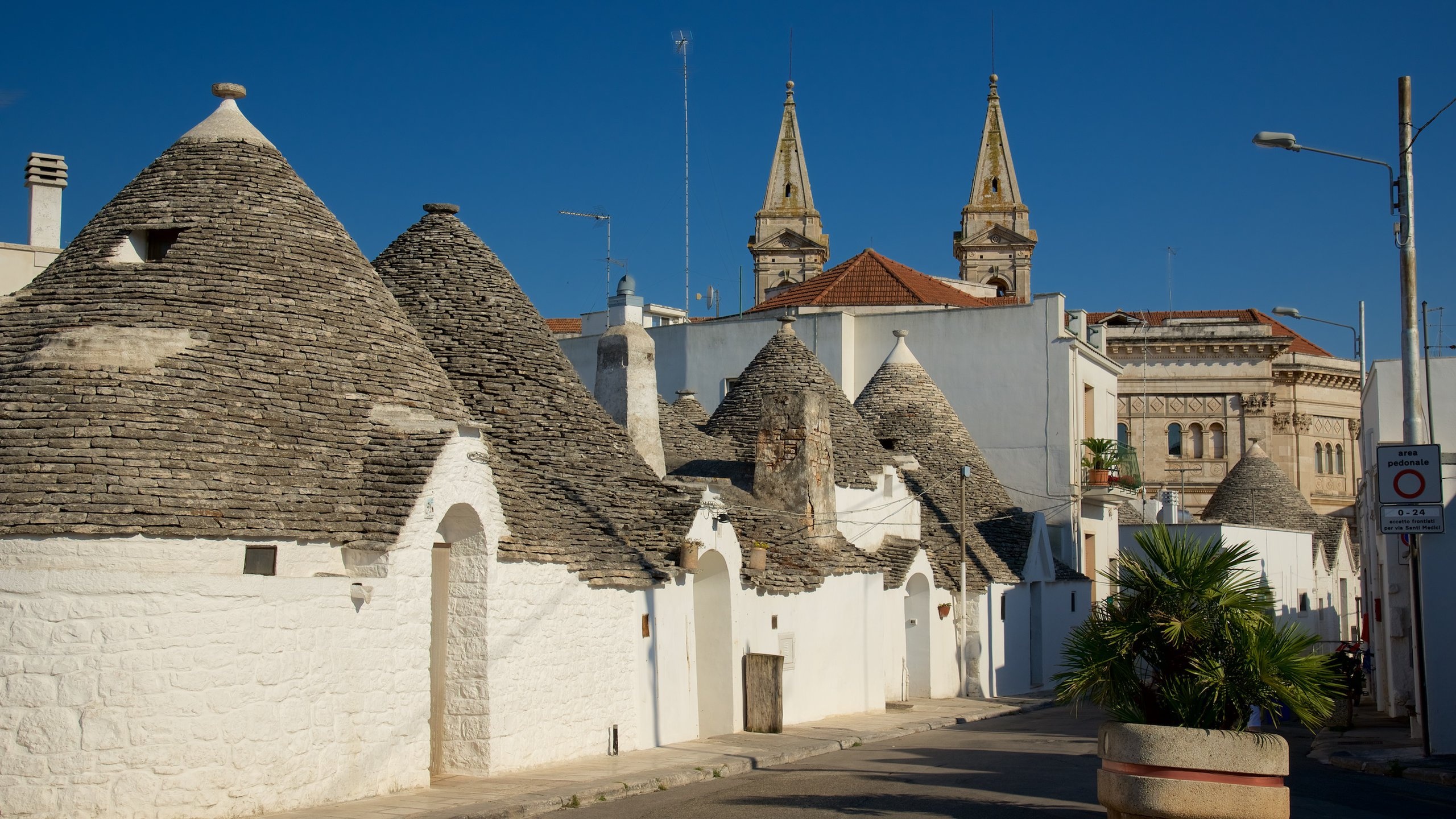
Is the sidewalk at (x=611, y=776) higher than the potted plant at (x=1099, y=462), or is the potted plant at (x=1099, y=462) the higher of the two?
the potted plant at (x=1099, y=462)

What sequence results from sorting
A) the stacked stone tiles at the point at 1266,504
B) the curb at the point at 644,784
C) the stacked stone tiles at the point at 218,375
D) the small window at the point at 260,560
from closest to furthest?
the stacked stone tiles at the point at 218,375 → the curb at the point at 644,784 → the small window at the point at 260,560 → the stacked stone tiles at the point at 1266,504

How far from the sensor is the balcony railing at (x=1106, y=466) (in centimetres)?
3878

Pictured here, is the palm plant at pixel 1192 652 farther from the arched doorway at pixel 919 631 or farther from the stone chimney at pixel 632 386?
the arched doorway at pixel 919 631

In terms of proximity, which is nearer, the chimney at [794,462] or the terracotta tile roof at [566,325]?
the chimney at [794,462]

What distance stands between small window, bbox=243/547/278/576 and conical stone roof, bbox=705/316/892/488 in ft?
49.6

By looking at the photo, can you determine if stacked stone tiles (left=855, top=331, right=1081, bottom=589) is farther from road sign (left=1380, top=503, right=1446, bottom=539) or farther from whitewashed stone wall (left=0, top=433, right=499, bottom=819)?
whitewashed stone wall (left=0, top=433, right=499, bottom=819)

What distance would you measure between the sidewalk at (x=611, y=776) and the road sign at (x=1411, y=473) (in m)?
7.32

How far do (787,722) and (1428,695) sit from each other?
337 inches

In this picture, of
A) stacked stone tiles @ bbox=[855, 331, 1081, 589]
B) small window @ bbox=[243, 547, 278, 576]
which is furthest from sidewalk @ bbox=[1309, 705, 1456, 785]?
small window @ bbox=[243, 547, 278, 576]

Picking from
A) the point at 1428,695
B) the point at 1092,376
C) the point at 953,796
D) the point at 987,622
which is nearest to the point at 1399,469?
the point at 1428,695

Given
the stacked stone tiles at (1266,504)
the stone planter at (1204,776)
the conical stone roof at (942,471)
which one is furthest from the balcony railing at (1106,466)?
the stone planter at (1204,776)

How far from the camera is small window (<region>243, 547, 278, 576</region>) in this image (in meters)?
12.3

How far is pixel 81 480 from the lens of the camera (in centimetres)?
1160

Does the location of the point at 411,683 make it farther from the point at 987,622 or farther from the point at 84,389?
the point at 987,622
